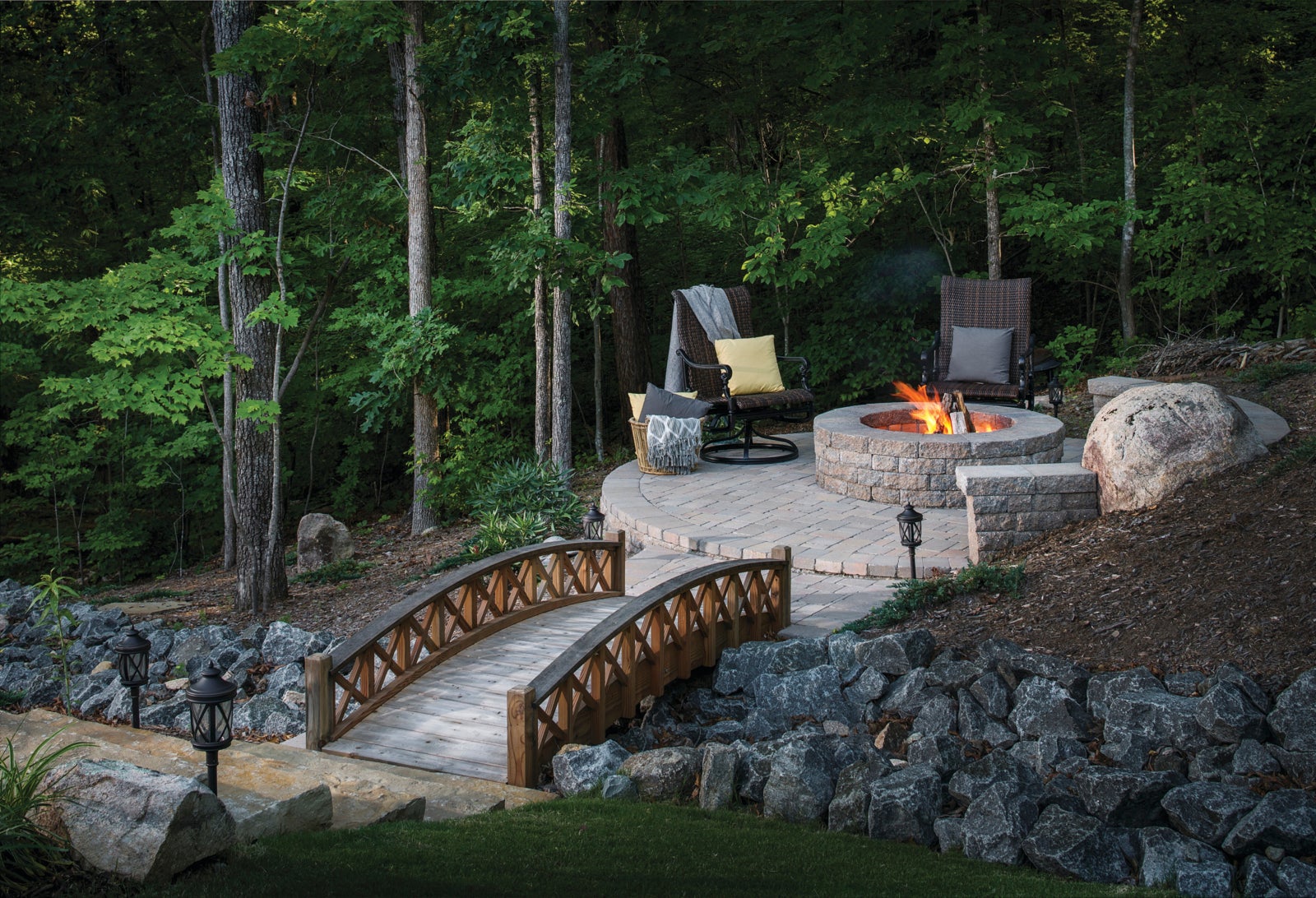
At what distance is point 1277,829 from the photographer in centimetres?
354

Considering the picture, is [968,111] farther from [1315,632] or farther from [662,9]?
[1315,632]

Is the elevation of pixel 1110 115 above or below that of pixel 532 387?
above

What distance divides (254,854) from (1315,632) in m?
4.08

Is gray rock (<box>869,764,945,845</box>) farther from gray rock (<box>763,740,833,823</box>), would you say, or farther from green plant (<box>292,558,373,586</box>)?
green plant (<box>292,558,373,586</box>)

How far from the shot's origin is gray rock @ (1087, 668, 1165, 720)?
4.55m

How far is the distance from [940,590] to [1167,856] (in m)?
2.23

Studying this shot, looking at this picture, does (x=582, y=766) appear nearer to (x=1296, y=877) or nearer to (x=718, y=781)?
(x=718, y=781)

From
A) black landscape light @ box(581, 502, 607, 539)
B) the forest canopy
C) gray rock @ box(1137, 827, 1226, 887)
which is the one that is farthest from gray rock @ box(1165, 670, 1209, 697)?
the forest canopy

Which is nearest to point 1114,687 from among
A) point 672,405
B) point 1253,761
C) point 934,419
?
point 1253,761

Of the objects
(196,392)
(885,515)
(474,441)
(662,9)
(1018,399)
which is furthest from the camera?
(662,9)

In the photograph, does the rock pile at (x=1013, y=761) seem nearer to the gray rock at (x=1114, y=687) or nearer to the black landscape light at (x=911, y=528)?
the gray rock at (x=1114, y=687)

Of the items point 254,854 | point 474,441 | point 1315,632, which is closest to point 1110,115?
point 474,441

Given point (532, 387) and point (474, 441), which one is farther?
point (532, 387)

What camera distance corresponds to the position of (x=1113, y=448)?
621cm
